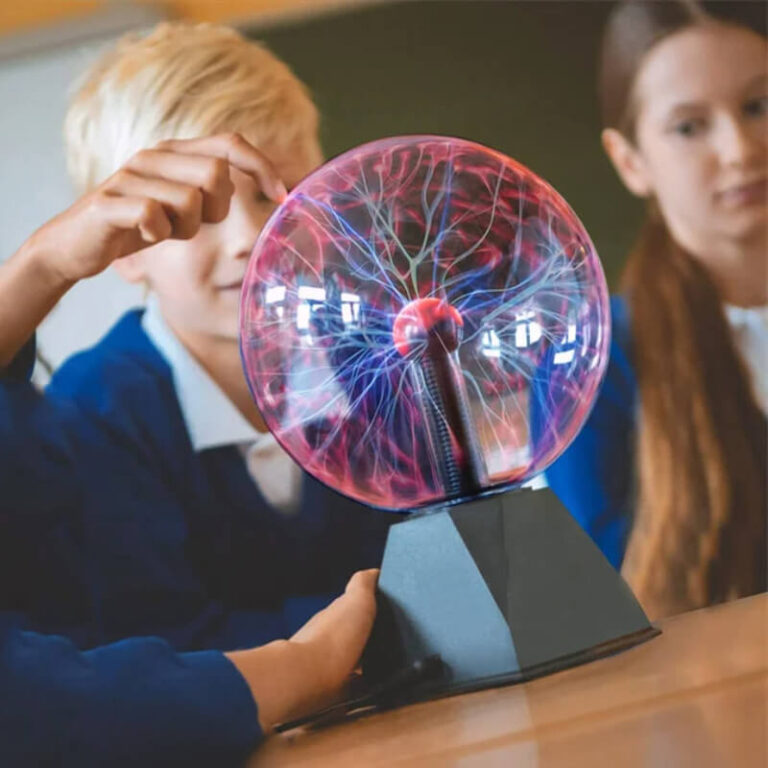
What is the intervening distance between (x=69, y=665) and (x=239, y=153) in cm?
50

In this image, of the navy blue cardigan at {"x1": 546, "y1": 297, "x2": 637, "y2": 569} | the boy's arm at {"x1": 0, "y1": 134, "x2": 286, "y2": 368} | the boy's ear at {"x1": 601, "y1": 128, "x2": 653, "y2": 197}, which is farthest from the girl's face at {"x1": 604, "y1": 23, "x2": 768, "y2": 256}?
the boy's arm at {"x1": 0, "y1": 134, "x2": 286, "y2": 368}

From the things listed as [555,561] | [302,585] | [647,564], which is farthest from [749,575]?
[302,585]

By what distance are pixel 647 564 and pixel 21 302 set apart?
682 millimetres

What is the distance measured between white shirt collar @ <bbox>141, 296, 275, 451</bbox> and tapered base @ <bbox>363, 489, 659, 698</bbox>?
0.23 metres

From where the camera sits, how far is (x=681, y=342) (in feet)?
3.73

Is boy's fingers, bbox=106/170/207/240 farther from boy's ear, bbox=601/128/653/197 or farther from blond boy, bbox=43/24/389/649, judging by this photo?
boy's ear, bbox=601/128/653/197

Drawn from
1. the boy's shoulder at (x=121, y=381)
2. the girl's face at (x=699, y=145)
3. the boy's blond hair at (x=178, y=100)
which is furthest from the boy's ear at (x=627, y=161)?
the boy's shoulder at (x=121, y=381)

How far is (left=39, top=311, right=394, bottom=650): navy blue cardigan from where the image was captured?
2.96ft

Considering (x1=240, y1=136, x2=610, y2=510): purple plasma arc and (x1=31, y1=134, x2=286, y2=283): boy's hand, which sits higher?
(x1=31, y1=134, x2=286, y2=283): boy's hand

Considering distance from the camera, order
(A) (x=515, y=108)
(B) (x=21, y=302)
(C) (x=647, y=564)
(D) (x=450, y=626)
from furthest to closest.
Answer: (A) (x=515, y=108), (C) (x=647, y=564), (B) (x=21, y=302), (D) (x=450, y=626)

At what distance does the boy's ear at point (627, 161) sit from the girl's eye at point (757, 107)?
0.48ft

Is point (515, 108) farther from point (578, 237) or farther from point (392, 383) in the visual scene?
point (392, 383)

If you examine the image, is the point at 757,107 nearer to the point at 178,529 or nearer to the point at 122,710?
the point at 178,529

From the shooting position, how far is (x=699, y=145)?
117 cm
